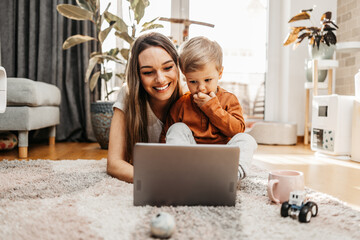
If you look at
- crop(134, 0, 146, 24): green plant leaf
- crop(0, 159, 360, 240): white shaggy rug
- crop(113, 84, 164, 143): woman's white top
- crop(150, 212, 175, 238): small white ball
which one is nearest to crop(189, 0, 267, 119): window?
crop(134, 0, 146, 24): green plant leaf

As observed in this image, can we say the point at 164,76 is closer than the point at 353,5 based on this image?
Yes

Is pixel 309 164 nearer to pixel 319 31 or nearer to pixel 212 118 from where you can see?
pixel 212 118

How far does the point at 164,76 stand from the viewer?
1208 millimetres

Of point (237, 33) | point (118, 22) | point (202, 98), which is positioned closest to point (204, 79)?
point (202, 98)

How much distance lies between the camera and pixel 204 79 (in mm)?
1159

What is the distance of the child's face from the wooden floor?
526 mm

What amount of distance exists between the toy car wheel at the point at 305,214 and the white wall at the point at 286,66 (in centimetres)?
230

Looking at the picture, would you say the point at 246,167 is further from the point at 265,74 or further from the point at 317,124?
the point at 265,74

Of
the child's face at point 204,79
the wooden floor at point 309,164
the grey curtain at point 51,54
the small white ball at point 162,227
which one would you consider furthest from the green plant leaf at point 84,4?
the small white ball at point 162,227

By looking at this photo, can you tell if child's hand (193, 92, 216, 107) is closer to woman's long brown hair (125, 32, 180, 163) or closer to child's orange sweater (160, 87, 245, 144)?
child's orange sweater (160, 87, 245, 144)

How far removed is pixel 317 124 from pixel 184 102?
1.23m

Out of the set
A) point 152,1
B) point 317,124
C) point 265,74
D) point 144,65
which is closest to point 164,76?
point 144,65

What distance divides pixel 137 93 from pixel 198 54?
284mm

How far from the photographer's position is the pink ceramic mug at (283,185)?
2.93ft
